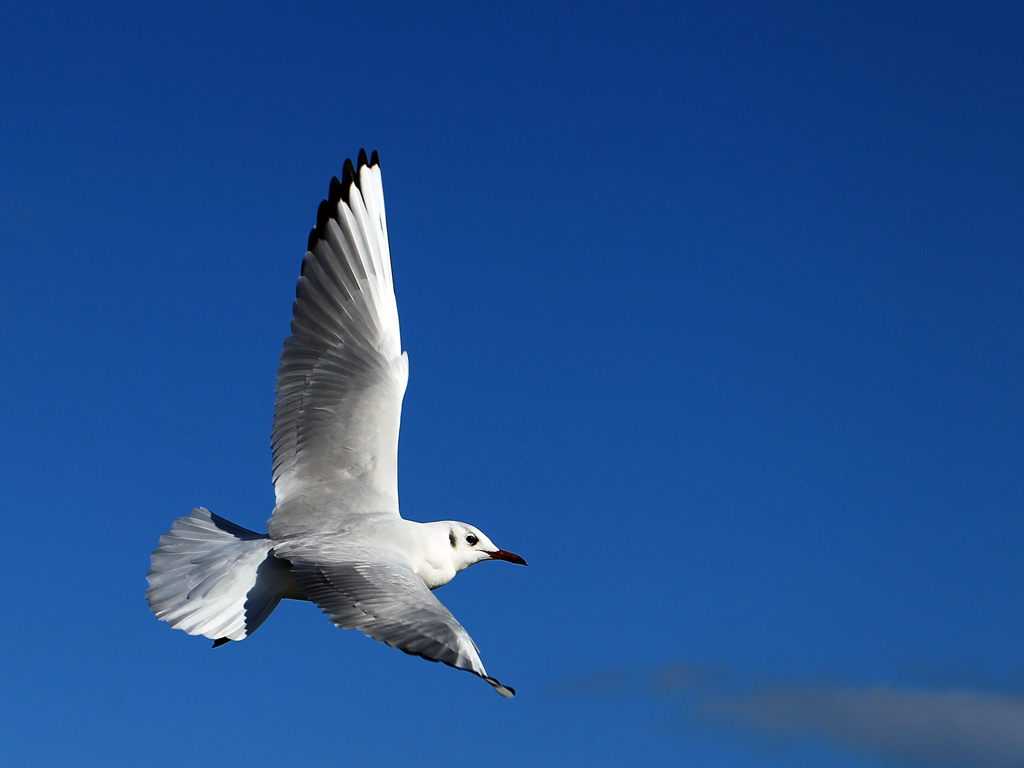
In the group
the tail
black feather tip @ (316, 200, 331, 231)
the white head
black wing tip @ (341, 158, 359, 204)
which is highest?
black wing tip @ (341, 158, 359, 204)

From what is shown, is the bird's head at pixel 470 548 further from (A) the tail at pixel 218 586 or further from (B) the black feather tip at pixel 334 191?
(B) the black feather tip at pixel 334 191

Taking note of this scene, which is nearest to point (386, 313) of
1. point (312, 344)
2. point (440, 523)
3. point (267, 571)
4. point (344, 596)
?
point (312, 344)

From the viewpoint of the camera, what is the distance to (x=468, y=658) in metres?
3.40

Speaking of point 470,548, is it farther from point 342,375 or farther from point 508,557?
point 342,375

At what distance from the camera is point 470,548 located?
533 centimetres

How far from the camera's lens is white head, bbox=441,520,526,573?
5.23m

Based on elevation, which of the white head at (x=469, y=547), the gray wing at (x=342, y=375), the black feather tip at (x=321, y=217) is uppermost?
A: the black feather tip at (x=321, y=217)

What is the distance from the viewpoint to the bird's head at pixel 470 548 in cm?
524

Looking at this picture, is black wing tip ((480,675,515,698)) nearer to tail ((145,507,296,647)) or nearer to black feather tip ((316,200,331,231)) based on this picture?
tail ((145,507,296,647))

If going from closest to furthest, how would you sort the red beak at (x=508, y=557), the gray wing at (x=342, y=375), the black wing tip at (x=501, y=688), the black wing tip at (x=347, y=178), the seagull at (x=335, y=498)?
the black wing tip at (x=501, y=688), the seagull at (x=335, y=498), the gray wing at (x=342, y=375), the red beak at (x=508, y=557), the black wing tip at (x=347, y=178)

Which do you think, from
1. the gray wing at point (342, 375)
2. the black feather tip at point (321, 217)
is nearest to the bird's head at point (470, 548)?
the gray wing at point (342, 375)

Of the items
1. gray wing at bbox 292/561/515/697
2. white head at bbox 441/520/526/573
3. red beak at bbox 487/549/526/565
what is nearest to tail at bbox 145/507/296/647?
gray wing at bbox 292/561/515/697

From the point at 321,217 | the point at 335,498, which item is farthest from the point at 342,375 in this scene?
the point at 321,217

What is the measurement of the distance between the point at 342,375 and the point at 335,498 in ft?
2.21
